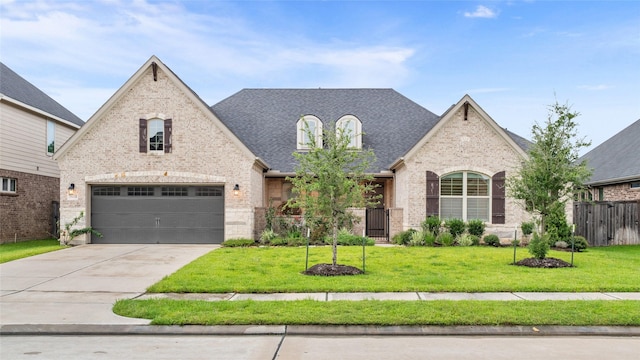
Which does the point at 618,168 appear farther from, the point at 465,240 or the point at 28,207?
the point at 28,207

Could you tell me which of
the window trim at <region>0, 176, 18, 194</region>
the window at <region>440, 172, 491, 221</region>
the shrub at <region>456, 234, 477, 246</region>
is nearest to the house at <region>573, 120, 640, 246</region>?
the window at <region>440, 172, 491, 221</region>

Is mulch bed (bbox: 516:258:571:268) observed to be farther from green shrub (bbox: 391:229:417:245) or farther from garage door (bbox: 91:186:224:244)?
garage door (bbox: 91:186:224:244)

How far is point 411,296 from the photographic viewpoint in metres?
10.1

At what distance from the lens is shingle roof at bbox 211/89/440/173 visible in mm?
25297

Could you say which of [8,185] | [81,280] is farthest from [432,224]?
[8,185]

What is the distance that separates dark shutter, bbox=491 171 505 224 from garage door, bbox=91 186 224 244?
11.5 metres

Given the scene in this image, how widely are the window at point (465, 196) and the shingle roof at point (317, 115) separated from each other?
3455 millimetres

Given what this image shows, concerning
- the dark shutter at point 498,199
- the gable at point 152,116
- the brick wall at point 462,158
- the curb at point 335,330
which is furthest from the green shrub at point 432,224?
the curb at point 335,330

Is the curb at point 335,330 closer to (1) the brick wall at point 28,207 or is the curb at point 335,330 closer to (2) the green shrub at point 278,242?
(2) the green shrub at point 278,242

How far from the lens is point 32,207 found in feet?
80.1

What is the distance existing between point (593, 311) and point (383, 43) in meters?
13.0

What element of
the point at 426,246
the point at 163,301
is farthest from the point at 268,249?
the point at 163,301

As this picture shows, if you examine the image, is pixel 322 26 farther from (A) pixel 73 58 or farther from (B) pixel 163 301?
(B) pixel 163 301

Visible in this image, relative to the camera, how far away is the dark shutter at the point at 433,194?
2141 cm
